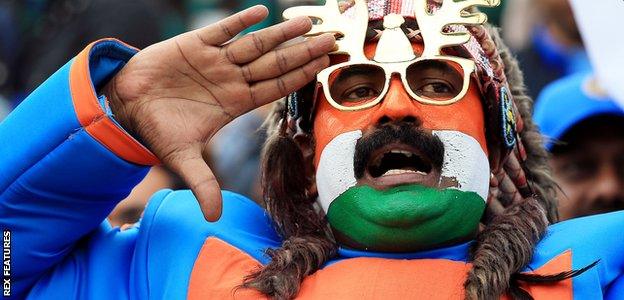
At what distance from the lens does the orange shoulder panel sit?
122 inches

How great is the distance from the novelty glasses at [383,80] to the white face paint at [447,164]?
89 mm

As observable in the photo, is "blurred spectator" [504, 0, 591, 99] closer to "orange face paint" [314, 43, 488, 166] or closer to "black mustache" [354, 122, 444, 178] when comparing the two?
"orange face paint" [314, 43, 488, 166]

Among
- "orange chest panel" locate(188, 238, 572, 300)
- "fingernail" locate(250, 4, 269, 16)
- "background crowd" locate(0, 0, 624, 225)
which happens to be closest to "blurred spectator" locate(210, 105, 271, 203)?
"background crowd" locate(0, 0, 624, 225)

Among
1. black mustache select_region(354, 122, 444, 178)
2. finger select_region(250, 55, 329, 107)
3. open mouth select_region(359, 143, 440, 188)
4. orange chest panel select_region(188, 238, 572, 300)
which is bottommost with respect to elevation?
orange chest panel select_region(188, 238, 572, 300)

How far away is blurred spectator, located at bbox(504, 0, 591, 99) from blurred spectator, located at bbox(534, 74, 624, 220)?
Answer: 86 centimetres

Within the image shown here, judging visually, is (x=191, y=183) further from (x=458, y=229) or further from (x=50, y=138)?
(x=458, y=229)

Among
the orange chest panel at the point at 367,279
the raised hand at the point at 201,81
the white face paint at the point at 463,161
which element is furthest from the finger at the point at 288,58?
the orange chest panel at the point at 367,279

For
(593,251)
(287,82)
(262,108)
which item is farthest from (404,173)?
(262,108)

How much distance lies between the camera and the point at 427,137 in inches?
124

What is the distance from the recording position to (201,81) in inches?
127

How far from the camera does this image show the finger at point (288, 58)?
3.19 meters

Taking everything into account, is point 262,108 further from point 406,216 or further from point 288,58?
point 406,216

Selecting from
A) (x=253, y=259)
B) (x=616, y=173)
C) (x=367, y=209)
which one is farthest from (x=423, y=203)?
(x=616, y=173)

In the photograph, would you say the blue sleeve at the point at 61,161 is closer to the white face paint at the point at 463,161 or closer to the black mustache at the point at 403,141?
the black mustache at the point at 403,141
